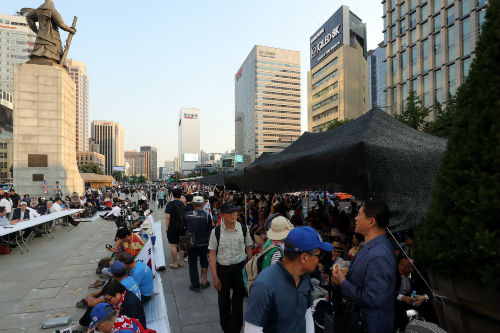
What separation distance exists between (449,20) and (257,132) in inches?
5082

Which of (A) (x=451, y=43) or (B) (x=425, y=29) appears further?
(B) (x=425, y=29)

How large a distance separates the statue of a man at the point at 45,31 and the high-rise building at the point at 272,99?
14375cm

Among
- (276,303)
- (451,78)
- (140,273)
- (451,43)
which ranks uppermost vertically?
(451,43)

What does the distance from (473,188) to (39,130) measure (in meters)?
28.4

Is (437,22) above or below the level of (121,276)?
above

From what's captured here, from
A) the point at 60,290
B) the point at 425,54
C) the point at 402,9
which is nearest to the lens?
the point at 60,290

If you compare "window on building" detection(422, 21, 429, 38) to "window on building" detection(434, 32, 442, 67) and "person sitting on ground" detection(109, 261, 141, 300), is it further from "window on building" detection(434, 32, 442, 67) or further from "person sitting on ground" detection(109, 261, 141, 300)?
"person sitting on ground" detection(109, 261, 141, 300)

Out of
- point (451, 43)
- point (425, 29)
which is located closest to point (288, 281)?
point (451, 43)

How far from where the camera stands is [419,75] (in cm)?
4975

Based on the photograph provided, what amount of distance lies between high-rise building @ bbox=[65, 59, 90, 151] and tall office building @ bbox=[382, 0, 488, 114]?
534ft

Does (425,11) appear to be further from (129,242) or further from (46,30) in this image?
(129,242)

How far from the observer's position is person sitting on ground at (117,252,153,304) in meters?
4.68

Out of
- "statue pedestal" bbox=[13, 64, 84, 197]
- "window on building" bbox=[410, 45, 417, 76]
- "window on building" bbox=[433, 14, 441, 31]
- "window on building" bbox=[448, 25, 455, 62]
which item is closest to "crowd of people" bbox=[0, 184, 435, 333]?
"statue pedestal" bbox=[13, 64, 84, 197]

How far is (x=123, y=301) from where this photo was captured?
361 centimetres
